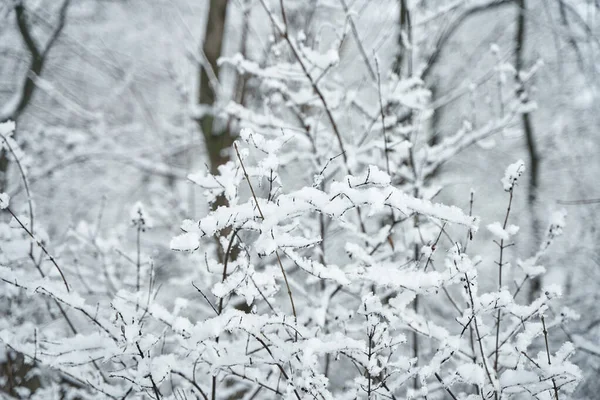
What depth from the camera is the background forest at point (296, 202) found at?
1249 millimetres

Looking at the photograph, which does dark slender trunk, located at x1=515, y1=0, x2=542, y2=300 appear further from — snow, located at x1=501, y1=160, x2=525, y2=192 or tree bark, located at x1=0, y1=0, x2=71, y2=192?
tree bark, located at x1=0, y1=0, x2=71, y2=192

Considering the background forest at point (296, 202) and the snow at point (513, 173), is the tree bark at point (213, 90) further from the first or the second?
the snow at point (513, 173)

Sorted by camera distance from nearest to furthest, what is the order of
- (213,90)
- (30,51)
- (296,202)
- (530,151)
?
1. (296,202)
2. (213,90)
3. (30,51)
4. (530,151)

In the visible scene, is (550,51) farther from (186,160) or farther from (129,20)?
(129,20)

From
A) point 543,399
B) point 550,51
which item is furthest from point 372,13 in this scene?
point 550,51

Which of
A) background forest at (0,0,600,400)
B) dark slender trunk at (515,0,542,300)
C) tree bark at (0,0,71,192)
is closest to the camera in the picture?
background forest at (0,0,600,400)

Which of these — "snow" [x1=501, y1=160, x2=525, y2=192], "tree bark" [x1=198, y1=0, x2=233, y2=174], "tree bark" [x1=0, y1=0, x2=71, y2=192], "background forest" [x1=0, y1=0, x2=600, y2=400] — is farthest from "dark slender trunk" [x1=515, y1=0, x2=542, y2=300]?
"tree bark" [x1=0, y1=0, x2=71, y2=192]

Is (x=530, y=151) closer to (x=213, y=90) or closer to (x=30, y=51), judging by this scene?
(x=213, y=90)

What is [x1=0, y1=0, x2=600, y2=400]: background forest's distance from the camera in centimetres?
125

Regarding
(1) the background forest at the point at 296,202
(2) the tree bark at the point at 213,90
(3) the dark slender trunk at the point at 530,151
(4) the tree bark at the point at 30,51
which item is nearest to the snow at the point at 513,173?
(1) the background forest at the point at 296,202

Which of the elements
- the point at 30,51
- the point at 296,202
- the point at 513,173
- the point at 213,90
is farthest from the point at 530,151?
the point at 30,51

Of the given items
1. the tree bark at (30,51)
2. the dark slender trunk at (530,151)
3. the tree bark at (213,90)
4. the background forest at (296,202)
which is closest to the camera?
the background forest at (296,202)

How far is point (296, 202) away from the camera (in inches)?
42.8

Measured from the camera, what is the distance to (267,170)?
117 cm
